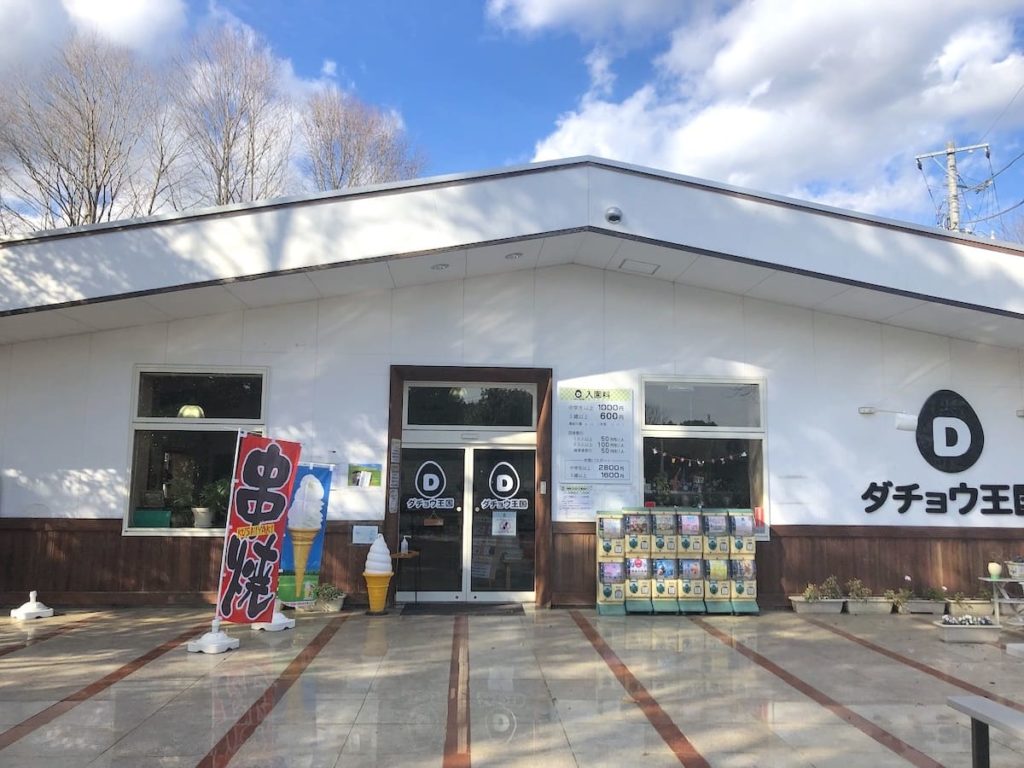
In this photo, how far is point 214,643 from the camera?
6.63m

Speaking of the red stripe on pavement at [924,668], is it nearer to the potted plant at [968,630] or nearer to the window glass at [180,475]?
the potted plant at [968,630]

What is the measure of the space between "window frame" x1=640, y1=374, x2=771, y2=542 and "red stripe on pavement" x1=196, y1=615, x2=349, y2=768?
14.4 feet

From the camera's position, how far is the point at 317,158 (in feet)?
71.5

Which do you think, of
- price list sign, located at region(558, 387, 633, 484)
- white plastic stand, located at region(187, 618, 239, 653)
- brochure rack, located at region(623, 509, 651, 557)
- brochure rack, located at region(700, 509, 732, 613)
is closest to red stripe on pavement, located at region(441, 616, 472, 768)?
white plastic stand, located at region(187, 618, 239, 653)

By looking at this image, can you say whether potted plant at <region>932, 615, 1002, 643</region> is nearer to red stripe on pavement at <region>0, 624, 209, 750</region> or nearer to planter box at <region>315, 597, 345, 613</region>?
planter box at <region>315, 597, 345, 613</region>

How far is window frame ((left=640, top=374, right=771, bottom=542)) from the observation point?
919 centimetres

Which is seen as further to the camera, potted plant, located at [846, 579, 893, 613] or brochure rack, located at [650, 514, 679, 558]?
potted plant, located at [846, 579, 893, 613]

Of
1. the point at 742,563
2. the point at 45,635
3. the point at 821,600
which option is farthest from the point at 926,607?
the point at 45,635

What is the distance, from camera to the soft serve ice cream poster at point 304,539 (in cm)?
845

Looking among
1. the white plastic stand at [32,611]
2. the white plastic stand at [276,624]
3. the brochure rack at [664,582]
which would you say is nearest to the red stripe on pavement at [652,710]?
the brochure rack at [664,582]

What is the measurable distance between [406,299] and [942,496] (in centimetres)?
707

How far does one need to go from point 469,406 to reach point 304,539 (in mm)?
2582

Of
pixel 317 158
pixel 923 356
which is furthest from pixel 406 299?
pixel 317 158

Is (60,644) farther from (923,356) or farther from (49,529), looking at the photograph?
(923,356)
